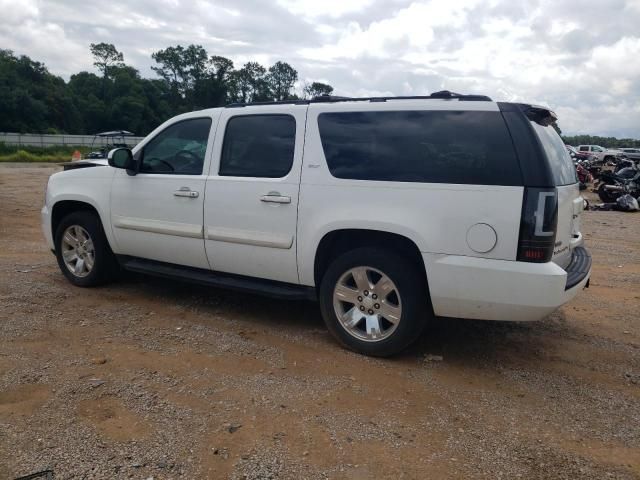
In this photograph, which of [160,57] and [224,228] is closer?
[224,228]

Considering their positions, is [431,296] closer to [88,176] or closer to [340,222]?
[340,222]

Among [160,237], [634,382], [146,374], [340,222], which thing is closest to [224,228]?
[160,237]

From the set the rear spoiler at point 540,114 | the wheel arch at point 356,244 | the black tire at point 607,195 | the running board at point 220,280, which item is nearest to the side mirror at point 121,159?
the running board at point 220,280

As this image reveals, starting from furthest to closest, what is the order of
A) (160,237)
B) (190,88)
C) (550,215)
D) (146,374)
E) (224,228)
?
(190,88), (160,237), (224,228), (146,374), (550,215)

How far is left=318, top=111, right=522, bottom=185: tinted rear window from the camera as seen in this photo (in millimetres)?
3564

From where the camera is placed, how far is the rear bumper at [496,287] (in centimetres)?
347

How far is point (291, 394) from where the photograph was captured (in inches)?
137

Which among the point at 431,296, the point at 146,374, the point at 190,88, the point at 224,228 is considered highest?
the point at 190,88

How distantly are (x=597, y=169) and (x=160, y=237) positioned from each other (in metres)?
21.7

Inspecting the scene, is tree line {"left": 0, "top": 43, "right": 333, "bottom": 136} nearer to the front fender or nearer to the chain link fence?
the chain link fence

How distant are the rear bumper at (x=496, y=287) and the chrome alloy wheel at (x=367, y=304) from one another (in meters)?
0.33

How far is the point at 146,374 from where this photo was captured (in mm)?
3699

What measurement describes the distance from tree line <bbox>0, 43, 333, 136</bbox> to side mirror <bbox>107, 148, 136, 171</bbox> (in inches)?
1988

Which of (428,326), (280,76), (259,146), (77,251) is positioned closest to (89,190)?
(77,251)
